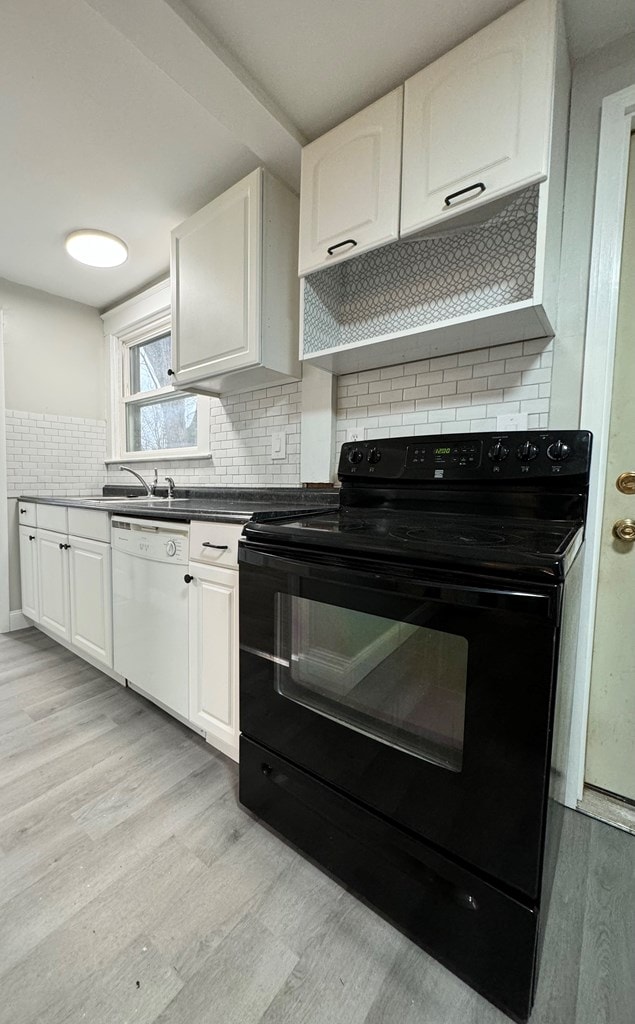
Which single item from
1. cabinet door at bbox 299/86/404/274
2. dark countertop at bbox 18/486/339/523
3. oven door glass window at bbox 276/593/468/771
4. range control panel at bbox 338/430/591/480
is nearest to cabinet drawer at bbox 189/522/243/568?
dark countertop at bbox 18/486/339/523

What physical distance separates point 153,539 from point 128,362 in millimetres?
2155

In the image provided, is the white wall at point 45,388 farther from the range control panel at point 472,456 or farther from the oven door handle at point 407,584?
the oven door handle at point 407,584

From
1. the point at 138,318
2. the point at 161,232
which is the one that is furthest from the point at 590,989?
the point at 138,318

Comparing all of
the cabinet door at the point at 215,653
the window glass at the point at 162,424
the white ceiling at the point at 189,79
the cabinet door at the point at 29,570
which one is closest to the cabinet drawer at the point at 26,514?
the cabinet door at the point at 29,570

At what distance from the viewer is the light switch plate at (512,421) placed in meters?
1.36

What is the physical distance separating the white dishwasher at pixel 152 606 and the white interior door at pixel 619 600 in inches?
55.3

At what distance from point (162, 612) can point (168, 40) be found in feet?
5.94

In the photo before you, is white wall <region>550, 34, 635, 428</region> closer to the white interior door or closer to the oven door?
the white interior door

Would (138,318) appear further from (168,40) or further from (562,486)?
(562,486)

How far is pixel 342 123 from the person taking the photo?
141 centimetres

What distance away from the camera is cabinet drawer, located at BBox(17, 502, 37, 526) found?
252cm

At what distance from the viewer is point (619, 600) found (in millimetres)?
1289

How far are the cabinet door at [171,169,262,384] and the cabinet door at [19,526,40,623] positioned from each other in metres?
1.48

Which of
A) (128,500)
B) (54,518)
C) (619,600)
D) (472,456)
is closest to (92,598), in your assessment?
(54,518)
